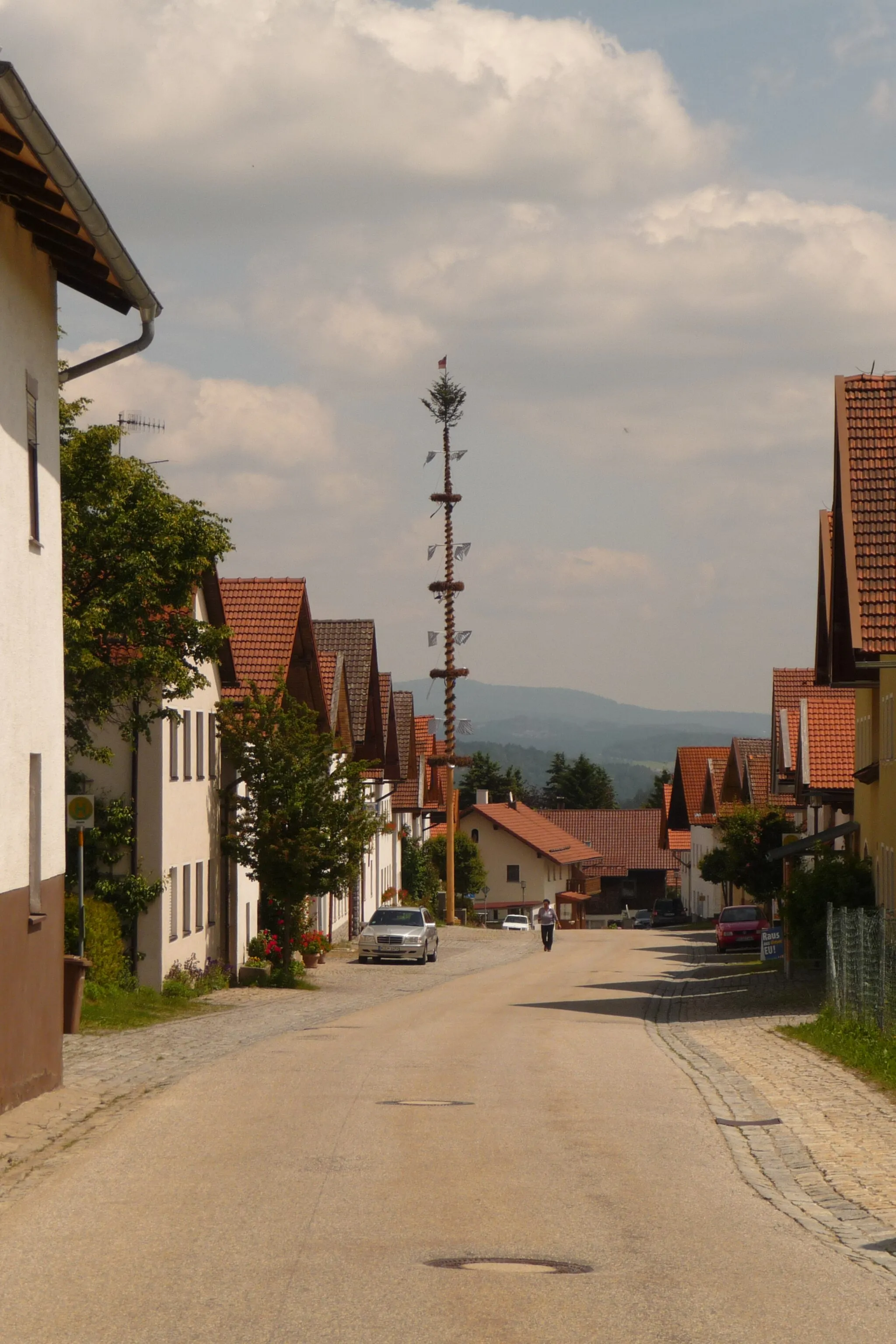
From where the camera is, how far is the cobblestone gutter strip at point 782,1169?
8789mm

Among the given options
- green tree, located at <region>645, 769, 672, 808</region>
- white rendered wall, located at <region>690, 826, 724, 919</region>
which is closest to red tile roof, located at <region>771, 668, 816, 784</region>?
white rendered wall, located at <region>690, 826, 724, 919</region>

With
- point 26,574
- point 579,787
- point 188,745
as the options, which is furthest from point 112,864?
point 579,787

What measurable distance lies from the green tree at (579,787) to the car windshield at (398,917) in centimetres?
11138

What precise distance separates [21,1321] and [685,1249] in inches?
131

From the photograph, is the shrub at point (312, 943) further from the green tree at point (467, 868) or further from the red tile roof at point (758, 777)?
the green tree at point (467, 868)

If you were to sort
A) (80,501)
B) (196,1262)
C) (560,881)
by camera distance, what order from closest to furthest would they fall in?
(196,1262) → (80,501) → (560,881)

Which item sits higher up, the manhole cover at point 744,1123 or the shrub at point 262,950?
the manhole cover at point 744,1123

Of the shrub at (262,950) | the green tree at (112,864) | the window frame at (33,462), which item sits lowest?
the shrub at (262,950)

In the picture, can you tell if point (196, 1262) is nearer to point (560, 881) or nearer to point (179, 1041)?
point (179, 1041)

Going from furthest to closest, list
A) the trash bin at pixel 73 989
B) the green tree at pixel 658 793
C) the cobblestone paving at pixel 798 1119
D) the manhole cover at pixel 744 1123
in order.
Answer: the green tree at pixel 658 793 → the trash bin at pixel 73 989 → the manhole cover at pixel 744 1123 → the cobblestone paving at pixel 798 1119

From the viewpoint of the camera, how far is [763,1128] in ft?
44.0

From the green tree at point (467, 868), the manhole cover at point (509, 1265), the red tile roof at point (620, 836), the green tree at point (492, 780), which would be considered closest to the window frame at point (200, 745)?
the manhole cover at point (509, 1265)

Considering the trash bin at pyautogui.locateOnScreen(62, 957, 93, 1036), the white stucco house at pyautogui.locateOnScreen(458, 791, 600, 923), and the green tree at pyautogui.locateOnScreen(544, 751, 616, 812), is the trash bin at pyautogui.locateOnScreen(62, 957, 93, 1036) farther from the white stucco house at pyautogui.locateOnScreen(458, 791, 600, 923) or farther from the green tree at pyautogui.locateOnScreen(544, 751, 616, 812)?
the green tree at pyautogui.locateOnScreen(544, 751, 616, 812)

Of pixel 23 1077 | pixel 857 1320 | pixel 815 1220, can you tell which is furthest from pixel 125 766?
pixel 857 1320
